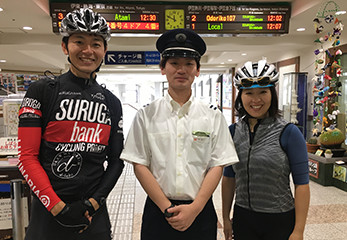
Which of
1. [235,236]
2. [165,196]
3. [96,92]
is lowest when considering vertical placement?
[235,236]

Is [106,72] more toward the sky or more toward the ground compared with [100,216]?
more toward the sky

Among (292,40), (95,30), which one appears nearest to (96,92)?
(95,30)

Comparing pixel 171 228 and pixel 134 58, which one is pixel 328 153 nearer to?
pixel 171 228

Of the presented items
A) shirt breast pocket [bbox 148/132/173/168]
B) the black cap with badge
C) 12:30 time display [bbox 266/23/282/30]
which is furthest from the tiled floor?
12:30 time display [bbox 266/23/282/30]

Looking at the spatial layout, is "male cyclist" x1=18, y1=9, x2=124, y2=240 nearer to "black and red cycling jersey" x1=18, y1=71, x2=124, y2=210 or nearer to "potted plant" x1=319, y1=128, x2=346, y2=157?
"black and red cycling jersey" x1=18, y1=71, x2=124, y2=210

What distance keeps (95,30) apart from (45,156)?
0.67 meters

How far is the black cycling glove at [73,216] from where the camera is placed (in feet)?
3.67

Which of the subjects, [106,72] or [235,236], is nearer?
[235,236]

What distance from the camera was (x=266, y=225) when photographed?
4.40ft

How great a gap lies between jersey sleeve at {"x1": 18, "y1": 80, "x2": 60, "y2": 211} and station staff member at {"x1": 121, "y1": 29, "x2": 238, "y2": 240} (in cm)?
38

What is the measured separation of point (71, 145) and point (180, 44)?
740 mm

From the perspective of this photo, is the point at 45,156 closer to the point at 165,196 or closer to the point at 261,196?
the point at 165,196

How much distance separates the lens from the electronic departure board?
12.9ft

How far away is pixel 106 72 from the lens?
1090 centimetres
